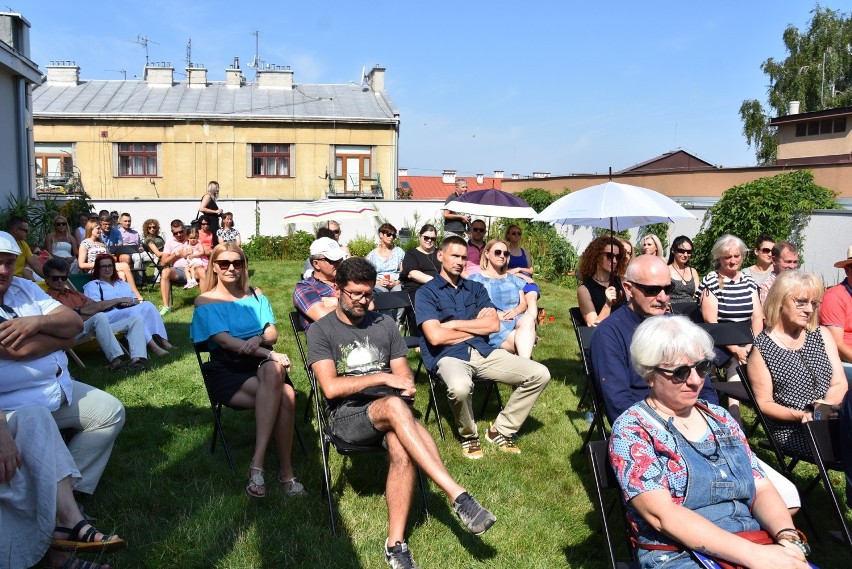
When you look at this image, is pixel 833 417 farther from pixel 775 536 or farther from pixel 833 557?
pixel 775 536

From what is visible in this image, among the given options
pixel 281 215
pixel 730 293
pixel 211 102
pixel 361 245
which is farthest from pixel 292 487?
pixel 211 102

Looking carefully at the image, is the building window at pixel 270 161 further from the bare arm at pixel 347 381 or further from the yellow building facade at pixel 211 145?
the bare arm at pixel 347 381

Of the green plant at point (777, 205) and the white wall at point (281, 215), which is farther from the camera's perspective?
the white wall at point (281, 215)

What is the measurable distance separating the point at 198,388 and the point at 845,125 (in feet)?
95.4

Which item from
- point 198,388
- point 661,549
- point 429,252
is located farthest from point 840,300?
point 198,388

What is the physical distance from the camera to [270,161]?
28.6m

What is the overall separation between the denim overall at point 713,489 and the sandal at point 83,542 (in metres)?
2.23

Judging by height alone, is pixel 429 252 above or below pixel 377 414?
above

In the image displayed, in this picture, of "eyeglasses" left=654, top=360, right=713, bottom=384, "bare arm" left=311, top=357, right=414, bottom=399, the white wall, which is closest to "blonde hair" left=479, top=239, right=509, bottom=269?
"bare arm" left=311, top=357, right=414, bottom=399

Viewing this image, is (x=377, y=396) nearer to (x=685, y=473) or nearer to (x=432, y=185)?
(x=685, y=473)

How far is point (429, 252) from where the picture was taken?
7.88 meters

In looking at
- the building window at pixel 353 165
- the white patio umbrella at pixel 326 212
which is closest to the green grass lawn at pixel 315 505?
the white patio umbrella at pixel 326 212

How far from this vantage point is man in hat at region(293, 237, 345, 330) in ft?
16.5

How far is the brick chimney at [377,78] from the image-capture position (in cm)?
3120
